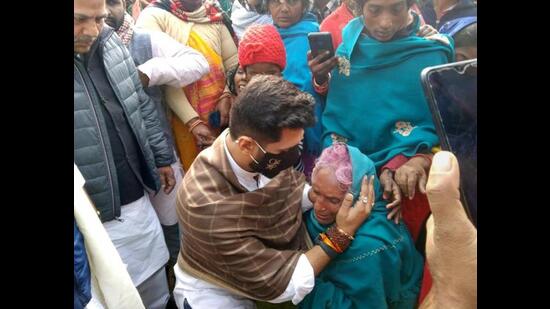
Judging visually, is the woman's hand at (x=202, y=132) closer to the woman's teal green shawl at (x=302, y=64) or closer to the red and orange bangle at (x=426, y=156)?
the woman's teal green shawl at (x=302, y=64)

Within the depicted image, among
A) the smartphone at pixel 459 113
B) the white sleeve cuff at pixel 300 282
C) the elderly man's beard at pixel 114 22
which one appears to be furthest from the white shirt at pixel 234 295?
the elderly man's beard at pixel 114 22

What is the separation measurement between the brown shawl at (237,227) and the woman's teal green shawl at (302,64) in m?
0.19

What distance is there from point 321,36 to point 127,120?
86 cm

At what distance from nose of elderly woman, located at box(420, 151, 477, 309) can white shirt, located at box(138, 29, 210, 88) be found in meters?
1.15

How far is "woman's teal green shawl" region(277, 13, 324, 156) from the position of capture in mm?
1932

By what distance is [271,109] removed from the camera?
5.54 ft

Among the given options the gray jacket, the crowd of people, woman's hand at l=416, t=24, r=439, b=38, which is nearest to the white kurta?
the crowd of people

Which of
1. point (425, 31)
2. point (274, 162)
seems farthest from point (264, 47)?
point (425, 31)

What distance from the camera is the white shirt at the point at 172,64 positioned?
2.25 meters

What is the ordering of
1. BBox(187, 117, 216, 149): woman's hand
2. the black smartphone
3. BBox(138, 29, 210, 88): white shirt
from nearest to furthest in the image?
1. the black smartphone
2. BBox(138, 29, 210, 88): white shirt
3. BBox(187, 117, 216, 149): woman's hand

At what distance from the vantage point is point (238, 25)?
7.54 feet

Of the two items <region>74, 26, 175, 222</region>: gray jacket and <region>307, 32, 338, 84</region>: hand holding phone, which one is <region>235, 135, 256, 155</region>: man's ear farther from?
<region>74, 26, 175, 222</region>: gray jacket

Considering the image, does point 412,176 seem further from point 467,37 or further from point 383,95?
point 467,37
